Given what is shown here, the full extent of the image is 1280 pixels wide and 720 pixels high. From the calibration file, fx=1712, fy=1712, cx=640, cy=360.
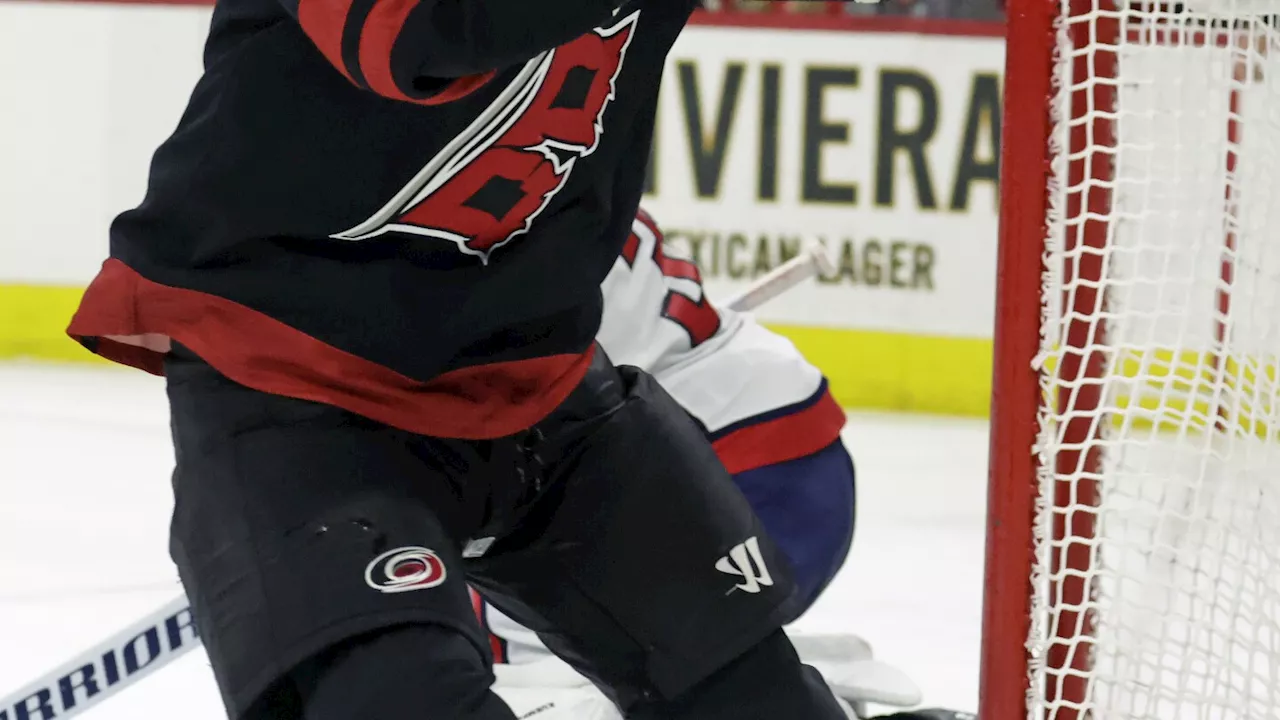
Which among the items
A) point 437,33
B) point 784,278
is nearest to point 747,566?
point 437,33

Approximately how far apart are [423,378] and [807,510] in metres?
0.88

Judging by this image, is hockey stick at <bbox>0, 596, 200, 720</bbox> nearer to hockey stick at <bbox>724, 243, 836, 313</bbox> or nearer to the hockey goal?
the hockey goal

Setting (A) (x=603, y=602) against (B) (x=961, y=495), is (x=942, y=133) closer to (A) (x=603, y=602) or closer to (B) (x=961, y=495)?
(B) (x=961, y=495)

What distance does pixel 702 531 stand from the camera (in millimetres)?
1133

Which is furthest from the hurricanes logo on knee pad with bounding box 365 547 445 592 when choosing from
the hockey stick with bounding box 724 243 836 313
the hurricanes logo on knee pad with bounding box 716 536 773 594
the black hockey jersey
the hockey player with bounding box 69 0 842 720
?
the hockey stick with bounding box 724 243 836 313

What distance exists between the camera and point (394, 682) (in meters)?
0.90

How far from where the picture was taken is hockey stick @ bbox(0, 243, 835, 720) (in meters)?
1.36

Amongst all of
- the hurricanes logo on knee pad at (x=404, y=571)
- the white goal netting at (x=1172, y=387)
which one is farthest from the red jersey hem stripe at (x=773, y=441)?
the hurricanes logo on knee pad at (x=404, y=571)

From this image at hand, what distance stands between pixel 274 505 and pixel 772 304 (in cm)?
247

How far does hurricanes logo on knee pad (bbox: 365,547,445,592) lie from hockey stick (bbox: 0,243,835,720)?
487mm

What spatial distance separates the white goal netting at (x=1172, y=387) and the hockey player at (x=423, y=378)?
0.20 metres

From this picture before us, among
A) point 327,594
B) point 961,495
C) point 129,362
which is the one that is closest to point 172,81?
point 961,495

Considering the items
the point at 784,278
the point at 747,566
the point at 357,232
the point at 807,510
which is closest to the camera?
the point at 357,232

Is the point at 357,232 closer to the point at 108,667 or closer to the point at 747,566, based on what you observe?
the point at 747,566
